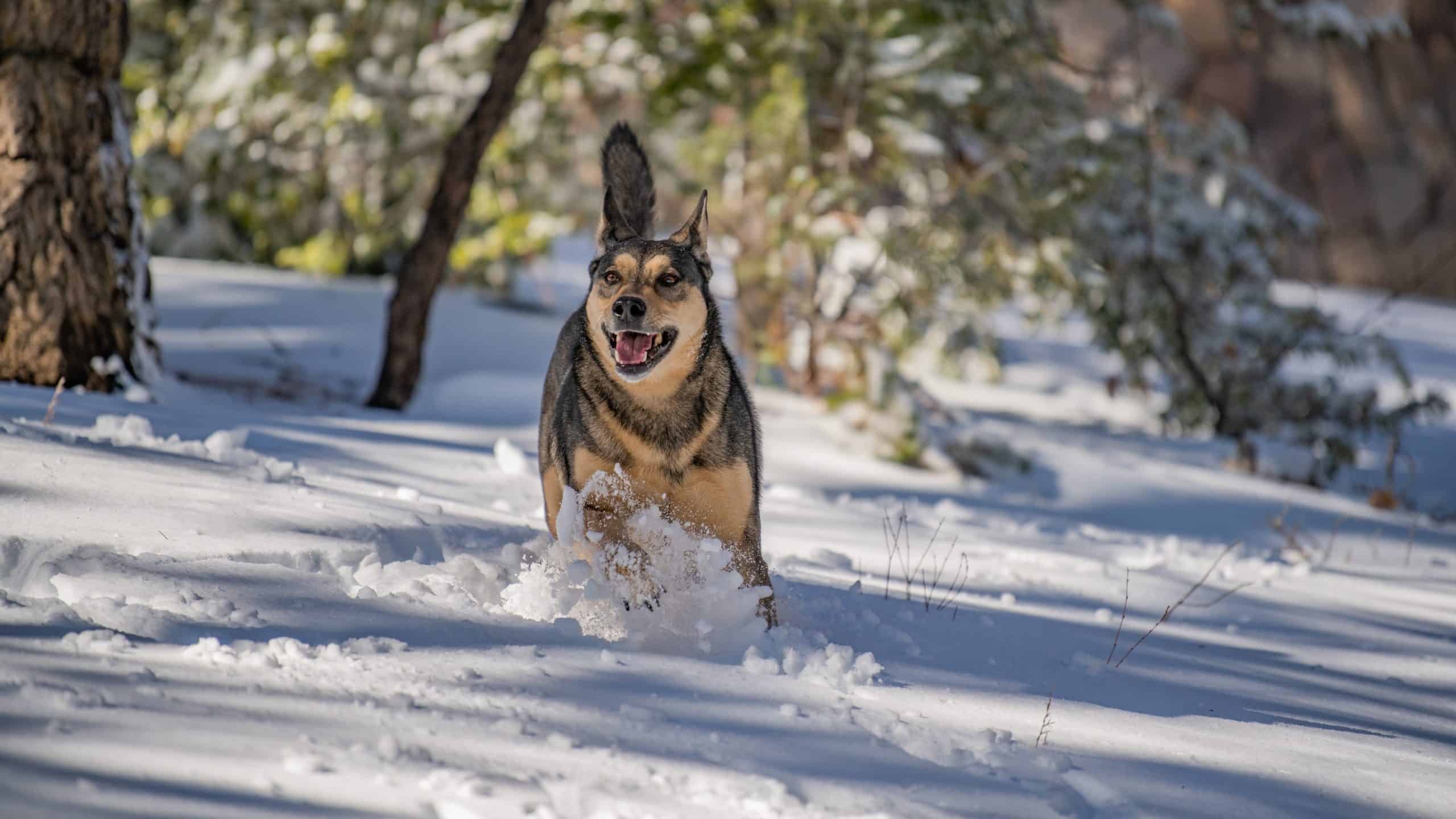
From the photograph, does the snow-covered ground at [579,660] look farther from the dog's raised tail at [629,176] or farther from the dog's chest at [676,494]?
the dog's raised tail at [629,176]

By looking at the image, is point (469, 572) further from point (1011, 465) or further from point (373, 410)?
point (1011, 465)

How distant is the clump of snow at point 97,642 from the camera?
267 cm

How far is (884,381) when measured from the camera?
8977 mm

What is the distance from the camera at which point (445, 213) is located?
7.70m

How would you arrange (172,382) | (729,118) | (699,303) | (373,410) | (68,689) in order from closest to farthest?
(68,689) < (699,303) < (172,382) < (373,410) < (729,118)

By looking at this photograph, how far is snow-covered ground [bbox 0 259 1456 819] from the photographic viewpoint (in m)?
2.39

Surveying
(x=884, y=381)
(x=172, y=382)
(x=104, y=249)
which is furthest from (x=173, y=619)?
(x=884, y=381)

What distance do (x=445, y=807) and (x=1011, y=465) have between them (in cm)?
738

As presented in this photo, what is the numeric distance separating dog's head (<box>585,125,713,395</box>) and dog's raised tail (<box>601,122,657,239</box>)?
72cm

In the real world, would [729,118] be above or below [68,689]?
above

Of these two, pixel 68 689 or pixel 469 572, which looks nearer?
pixel 68 689

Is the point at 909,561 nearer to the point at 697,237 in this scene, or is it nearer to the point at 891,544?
the point at 891,544

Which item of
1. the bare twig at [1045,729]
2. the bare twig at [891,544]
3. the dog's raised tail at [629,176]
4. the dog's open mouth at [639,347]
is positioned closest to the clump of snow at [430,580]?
the dog's open mouth at [639,347]

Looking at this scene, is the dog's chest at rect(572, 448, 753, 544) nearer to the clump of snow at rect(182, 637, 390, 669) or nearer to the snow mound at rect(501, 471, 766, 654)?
the snow mound at rect(501, 471, 766, 654)
